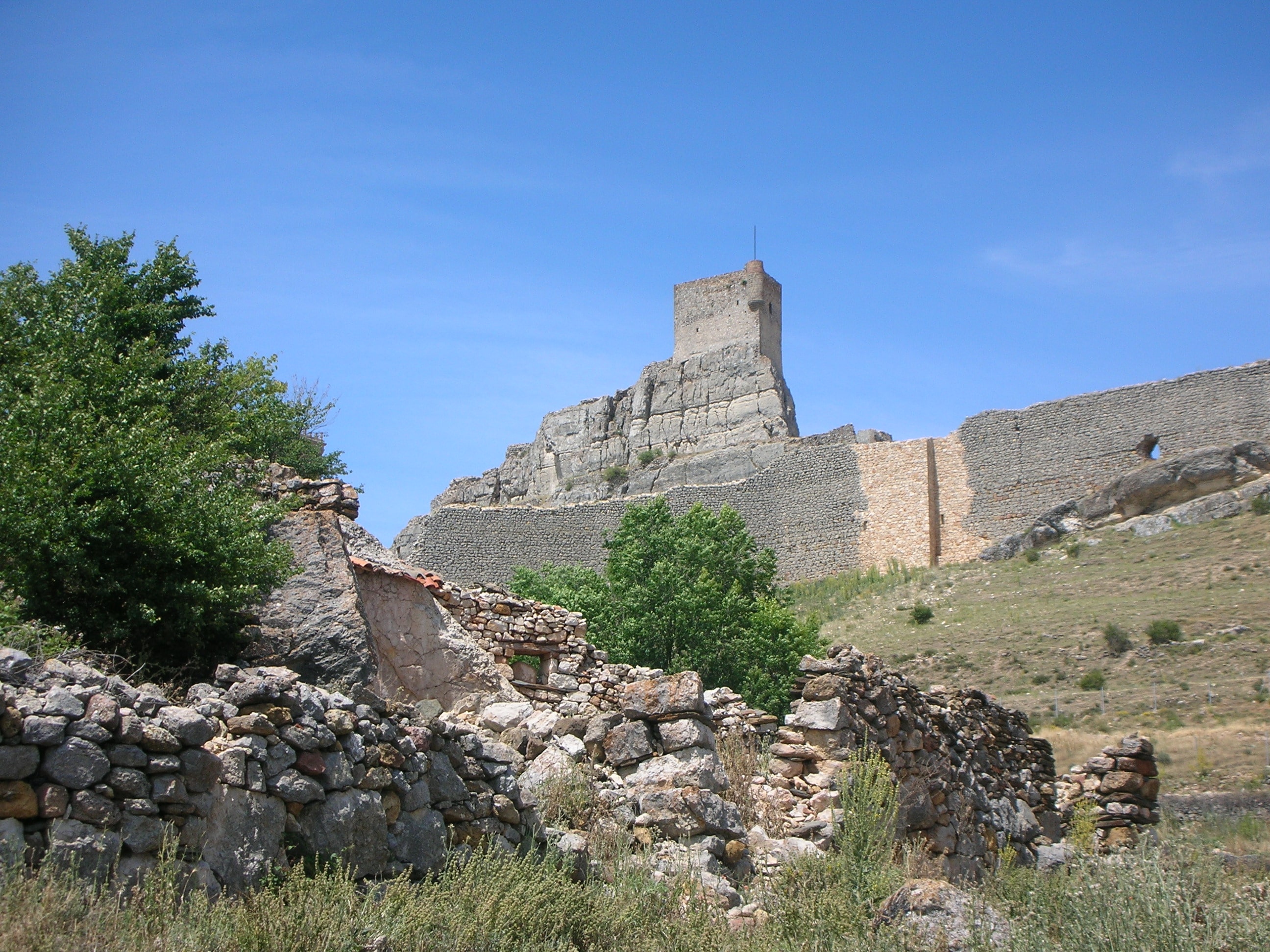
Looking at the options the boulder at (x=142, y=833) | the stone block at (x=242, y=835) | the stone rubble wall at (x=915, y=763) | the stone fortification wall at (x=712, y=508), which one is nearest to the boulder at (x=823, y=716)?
the stone rubble wall at (x=915, y=763)

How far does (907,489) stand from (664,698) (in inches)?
1323

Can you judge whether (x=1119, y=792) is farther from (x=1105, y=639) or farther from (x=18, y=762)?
(x=1105, y=639)

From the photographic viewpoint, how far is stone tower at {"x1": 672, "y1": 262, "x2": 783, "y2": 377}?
184 feet

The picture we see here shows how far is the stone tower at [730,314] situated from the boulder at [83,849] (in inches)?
2038

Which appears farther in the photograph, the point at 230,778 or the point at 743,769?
the point at 743,769

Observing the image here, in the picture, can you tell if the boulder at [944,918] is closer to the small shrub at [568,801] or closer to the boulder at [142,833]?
the small shrub at [568,801]

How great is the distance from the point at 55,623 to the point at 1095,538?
2999 cm

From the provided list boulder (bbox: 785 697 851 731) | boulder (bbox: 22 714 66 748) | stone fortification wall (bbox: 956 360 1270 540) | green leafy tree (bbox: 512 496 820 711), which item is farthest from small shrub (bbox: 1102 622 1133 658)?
boulder (bbox: 22 714 66 748)

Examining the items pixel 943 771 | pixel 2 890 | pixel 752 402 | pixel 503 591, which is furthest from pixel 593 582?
pixel 752 402

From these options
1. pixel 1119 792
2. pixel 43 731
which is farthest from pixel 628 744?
pixel 1119 792

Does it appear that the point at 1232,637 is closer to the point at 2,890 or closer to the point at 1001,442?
the point at 1001,442

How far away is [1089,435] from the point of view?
123 ft

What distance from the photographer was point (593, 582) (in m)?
23.1

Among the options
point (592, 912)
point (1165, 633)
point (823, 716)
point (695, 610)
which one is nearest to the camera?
point (592, 912)
